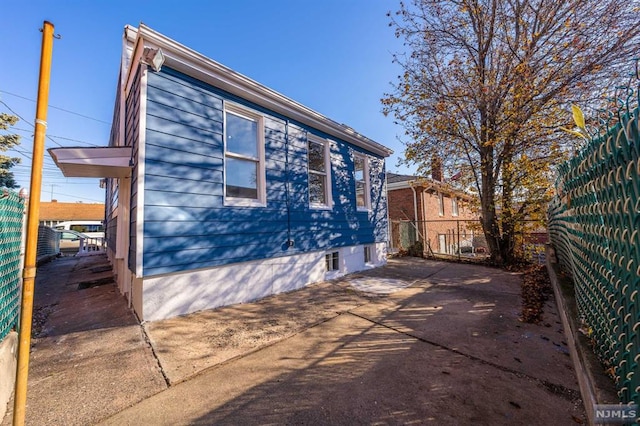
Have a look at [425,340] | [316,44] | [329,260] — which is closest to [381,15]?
[316,44]

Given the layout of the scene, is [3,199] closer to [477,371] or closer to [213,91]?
[213,91]

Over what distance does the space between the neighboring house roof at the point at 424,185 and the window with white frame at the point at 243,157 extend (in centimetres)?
621

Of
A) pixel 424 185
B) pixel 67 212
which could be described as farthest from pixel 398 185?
pixel 67 212

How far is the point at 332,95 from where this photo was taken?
32.8 ft

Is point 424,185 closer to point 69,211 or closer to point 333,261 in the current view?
point 333,261

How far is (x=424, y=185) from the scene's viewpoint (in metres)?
12.6

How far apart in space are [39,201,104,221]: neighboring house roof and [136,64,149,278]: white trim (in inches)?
1360

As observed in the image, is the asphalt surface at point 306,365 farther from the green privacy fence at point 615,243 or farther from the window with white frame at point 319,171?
the window with white frame at point 319,171

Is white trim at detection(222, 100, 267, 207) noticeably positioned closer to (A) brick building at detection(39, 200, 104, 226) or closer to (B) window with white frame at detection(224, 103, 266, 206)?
(B) window with white frame at detection(224, 103, 266, 206)

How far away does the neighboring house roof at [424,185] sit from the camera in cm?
916

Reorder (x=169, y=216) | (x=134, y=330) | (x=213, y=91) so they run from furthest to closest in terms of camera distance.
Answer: (x=213, y=91) < (x=169, y=216) < (x=134, y=330)

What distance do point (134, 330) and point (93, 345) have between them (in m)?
0.41

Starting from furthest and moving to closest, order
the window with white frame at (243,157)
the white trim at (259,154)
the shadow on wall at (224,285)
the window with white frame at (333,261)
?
1. the window with white frame at (333,261)
2. the window with white frame at (243,157)
3. the white trim at (259,154)
4. the shadow on wall at (224,285)

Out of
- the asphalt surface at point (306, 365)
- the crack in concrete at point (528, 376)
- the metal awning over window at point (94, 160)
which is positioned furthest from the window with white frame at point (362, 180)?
the metal awning over window at point (94, 160)
